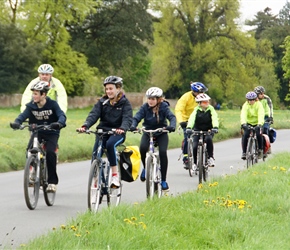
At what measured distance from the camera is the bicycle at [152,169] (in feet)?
37.3

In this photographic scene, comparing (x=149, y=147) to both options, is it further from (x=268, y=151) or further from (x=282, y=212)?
(x=268, y=151)

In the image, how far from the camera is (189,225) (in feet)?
27.0

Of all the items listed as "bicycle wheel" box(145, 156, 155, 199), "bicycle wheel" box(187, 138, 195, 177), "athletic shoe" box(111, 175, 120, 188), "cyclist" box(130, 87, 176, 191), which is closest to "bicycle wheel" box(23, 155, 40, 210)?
"athletic shoe" box(111, 175, 120, 188)

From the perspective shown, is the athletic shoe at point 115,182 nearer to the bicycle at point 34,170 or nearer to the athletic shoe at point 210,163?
the bicycle at point 34,170

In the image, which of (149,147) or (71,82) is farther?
(71,82)

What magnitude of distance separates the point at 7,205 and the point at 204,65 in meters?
73.7

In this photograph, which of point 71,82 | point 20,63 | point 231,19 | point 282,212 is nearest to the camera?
point 282,212

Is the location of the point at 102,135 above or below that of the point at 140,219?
above

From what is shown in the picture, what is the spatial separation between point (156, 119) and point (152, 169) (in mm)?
861

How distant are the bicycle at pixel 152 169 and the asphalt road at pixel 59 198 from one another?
333 millimetres

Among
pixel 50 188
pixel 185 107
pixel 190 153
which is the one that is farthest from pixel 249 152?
pixel 50 188

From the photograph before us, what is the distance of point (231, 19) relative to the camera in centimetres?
8150

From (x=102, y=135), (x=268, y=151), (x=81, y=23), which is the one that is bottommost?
(x=268, y=151)

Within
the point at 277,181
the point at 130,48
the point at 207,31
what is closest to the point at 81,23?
the point at 130,48
